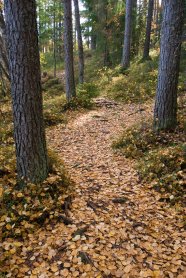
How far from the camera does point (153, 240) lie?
3.90 meters

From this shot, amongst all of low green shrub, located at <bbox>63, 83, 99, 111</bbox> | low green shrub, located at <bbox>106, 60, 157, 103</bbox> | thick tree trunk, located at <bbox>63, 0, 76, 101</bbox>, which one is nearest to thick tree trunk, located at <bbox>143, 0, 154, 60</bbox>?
low green shrub, located at <bbox>106, 60, 157, 103</bbox>

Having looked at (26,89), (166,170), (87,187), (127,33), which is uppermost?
(127,33)

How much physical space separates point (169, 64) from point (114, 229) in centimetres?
468

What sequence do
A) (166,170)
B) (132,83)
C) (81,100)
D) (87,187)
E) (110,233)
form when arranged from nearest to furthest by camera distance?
1. (110,233)
2. (87,187)
3. (166,170)
4. (81,100)
5. (132,83)

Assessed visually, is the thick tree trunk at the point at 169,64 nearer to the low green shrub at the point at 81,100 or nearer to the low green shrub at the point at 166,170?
the low green shrub at the point at 166,170

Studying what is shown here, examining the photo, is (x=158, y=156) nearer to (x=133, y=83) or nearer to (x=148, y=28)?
(x=133, y=83)

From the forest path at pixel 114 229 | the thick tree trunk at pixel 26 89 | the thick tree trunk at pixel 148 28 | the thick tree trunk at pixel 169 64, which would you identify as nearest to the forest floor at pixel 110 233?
the forest path at pixel 114 229

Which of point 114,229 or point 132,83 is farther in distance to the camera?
point 132,83

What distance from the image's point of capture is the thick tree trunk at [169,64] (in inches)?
257

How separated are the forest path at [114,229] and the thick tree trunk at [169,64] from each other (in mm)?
1778

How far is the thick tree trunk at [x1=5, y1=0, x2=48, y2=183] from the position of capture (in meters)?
3.79

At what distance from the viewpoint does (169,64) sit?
6.80 metres

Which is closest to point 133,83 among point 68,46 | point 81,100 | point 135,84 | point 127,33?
point 135,84

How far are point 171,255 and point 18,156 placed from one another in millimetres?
2913
